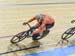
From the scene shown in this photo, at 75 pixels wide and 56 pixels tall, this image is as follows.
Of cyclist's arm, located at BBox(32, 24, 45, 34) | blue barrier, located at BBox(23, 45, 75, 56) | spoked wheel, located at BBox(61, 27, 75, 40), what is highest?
cyclist's arm, located at BBox(32, 24, 45, 34)

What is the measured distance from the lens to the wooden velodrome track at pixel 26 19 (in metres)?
1.77

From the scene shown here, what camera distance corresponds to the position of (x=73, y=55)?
168 cm

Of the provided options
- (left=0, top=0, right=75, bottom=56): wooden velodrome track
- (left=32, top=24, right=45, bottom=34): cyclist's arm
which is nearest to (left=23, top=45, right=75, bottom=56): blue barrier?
(left=0, top=0, right=75, bottom=56): wooden velodrome track

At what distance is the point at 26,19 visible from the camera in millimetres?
2262

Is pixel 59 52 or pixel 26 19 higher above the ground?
pixel 26 19

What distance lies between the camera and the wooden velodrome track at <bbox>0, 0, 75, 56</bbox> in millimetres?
1771

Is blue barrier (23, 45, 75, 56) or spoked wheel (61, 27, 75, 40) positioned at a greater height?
spoked wheel (61, 27, 75, 40)

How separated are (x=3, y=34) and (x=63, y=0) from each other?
1351mm

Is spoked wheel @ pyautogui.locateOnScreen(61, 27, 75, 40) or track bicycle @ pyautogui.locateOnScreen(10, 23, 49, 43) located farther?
spoked wheel @ pyautogui.locateOnScreen(61, 27, 75, 40)

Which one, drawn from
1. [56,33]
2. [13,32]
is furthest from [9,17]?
[56,33]

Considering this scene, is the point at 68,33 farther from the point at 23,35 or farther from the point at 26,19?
the point at 26,19

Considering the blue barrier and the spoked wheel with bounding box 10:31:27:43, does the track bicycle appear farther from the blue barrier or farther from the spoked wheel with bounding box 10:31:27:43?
the blue barrier

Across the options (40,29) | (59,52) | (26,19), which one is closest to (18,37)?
(40,29)

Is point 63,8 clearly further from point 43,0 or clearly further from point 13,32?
point 13,32
